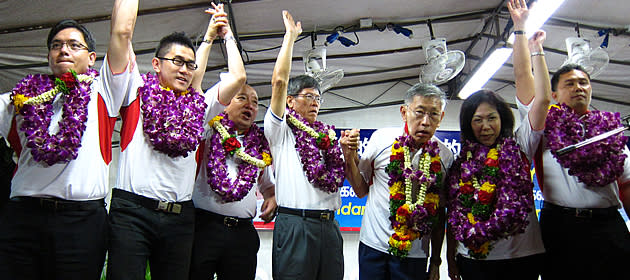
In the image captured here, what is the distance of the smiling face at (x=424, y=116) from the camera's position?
274 cm

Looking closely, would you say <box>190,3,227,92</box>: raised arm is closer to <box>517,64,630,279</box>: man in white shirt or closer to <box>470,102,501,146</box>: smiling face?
<box>470,102,501,146</box>: smiling face

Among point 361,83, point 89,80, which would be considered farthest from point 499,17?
point 89,80

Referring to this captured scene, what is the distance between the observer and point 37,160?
6.18 feet

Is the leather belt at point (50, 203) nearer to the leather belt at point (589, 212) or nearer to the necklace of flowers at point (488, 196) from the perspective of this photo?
the necklace of flowers at point (488, 196)

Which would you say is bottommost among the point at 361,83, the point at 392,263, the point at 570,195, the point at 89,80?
the point at 392,263

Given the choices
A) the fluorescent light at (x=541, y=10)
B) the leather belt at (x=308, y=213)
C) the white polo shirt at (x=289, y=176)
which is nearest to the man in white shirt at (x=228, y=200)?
the white polo shirt at (x=289, y=176)

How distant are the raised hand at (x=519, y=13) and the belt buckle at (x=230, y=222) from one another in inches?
86.1

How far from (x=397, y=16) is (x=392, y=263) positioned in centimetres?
468

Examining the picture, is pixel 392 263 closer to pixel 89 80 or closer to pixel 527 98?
pixel 527 98

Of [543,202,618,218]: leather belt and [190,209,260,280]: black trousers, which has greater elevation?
[543,202,618,218]: leather belt

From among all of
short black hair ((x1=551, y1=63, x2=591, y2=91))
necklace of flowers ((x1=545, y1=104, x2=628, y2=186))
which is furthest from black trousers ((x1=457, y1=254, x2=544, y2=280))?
short black hair ((x1=551, y1=63, x2=591, y2=91))

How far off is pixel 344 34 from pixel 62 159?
5.50 metres

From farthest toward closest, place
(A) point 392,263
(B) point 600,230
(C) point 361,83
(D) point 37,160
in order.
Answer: (C) point 361,83 → (A) point 392,263 → (B) point 600,230 → (D) point 37,160

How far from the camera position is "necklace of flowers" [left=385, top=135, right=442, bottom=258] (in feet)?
8.41
